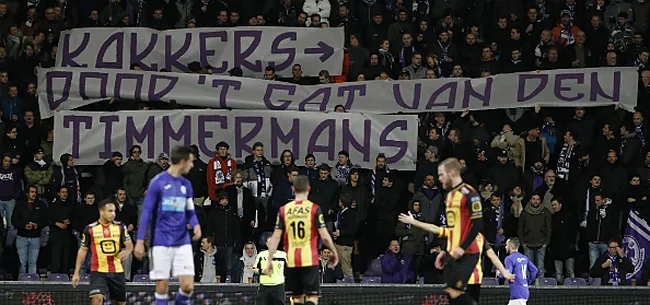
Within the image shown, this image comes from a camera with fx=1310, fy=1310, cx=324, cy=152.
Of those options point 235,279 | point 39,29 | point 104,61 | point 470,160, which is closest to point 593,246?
point 470,160

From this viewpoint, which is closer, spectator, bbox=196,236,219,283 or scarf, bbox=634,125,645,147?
spectator, bbox=196,236,219,283

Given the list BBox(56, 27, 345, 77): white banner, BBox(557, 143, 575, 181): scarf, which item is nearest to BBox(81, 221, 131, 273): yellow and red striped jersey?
BBox(56, 27, 345, 77): white banner

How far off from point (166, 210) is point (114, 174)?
853 cm

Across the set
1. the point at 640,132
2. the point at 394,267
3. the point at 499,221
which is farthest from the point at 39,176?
the point at 640,132

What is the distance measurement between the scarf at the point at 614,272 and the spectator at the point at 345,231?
13.5 ft

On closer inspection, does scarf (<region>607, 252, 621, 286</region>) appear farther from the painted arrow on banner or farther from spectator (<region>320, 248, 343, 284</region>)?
the painted arrow on banner

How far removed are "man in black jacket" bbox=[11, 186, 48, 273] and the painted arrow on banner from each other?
569cm

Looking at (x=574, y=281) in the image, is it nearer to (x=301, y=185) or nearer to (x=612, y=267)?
(x=612, y=267)

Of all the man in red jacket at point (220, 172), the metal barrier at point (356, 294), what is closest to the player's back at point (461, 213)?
the metal barrier at point (356, 294)

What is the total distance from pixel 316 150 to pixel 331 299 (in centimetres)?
429

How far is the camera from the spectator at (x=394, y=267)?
2098 centimetres

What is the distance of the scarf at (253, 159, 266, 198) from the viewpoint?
21.6 m

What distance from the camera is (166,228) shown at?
13.8 m

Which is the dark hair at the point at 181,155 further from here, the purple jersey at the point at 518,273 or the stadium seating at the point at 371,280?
the stadium seating at the point at 371,280
